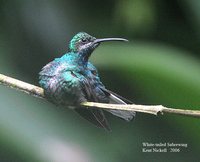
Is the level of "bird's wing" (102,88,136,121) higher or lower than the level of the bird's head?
lower

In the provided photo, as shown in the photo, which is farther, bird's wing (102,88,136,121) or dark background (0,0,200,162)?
bird's wing (102,88,136,121)

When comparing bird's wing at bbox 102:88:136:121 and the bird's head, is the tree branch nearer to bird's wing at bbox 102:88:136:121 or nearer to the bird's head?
bird's wing at bbox 102:88:136:121

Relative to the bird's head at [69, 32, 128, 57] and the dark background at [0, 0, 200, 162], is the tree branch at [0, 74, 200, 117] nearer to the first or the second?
the dark background at [0, 0, 200, 162]

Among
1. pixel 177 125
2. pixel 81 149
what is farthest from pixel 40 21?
pixel 177 125

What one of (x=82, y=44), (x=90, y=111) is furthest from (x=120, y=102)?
(x=82, y=44)

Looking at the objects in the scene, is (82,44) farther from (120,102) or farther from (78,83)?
(120,102)

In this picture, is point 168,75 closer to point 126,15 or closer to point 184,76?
point 184,76

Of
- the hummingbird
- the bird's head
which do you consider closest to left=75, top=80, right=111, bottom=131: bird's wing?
the hummingbird

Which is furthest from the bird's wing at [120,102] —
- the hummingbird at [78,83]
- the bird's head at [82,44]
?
the bird's head at [82,44]
